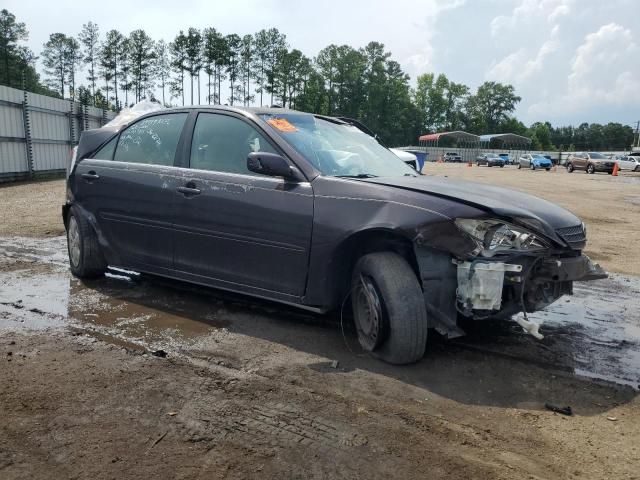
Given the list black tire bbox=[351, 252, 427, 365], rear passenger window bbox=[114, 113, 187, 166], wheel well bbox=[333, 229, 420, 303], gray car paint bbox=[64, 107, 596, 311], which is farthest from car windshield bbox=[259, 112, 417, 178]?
rear passenger window bbox=[114, 113, 187, 166]

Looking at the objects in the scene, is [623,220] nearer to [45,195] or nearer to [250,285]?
[250,285]

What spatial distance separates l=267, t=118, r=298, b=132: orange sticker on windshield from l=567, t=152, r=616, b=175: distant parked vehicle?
38.0m

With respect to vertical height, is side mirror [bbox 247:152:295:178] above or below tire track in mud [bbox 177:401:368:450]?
above

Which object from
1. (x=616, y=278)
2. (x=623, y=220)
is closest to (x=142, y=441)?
(x=616, y=278)

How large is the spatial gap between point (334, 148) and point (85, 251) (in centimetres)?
264

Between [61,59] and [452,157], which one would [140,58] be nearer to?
[61,59]

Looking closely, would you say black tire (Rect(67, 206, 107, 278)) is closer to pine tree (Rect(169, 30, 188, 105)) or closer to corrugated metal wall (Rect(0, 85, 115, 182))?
corrugated metal wall (Rect(0, 85, 115, 182))

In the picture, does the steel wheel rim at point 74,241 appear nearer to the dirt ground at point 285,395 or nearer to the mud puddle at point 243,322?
the mud puddle at point 243,322

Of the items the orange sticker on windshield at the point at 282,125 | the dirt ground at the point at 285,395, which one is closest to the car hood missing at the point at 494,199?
the orange sticker on windshield at the point at 282,125

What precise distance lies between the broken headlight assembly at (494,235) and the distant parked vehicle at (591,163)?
38229mm

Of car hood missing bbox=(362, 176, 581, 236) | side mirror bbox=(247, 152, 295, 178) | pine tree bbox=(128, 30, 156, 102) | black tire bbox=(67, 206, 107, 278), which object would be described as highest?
pine tree bbox=(128, 30, 156, 102)

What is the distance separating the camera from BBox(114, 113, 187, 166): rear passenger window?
4.59m

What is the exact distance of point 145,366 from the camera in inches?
129

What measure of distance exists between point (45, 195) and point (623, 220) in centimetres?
1305
